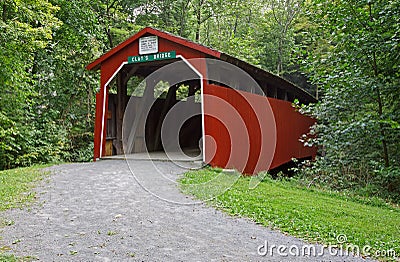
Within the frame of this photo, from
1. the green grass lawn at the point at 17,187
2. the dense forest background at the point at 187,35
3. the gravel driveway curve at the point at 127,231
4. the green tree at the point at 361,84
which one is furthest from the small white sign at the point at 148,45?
the gravel driveway curve at the point at 127,231

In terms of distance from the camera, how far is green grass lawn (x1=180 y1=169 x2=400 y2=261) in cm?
407

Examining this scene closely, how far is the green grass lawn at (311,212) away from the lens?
13.4 feet

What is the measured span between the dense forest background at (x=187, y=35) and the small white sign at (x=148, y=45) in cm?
258

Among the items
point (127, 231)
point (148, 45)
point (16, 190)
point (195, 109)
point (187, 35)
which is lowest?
point (127, 231)

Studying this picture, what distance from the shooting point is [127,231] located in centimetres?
407

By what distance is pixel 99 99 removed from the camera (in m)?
9.67

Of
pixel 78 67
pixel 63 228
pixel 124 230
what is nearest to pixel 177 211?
pixel 124 230

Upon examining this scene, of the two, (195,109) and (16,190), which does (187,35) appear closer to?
(195,109)

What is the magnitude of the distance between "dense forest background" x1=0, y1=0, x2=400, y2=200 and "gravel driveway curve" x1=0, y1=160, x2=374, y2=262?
3.38m

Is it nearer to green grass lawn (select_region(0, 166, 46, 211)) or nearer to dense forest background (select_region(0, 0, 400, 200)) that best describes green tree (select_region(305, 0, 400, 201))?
dense forest background (select_region(0, 0, 400, 200))

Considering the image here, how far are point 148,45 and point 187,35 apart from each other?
10.4m

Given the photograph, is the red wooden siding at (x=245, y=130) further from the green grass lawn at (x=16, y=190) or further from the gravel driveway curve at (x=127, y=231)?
the green grass lawn at (x=16, y=190)

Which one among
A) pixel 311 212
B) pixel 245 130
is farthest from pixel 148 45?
pixel 311 212

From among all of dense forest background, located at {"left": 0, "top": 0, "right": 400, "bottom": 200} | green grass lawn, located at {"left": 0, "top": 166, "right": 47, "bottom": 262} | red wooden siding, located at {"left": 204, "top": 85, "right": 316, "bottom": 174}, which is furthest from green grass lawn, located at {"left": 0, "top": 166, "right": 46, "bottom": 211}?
red wooden siding, located at {"left": 204, "top": 85, "right": 316, "bottom": 174}
